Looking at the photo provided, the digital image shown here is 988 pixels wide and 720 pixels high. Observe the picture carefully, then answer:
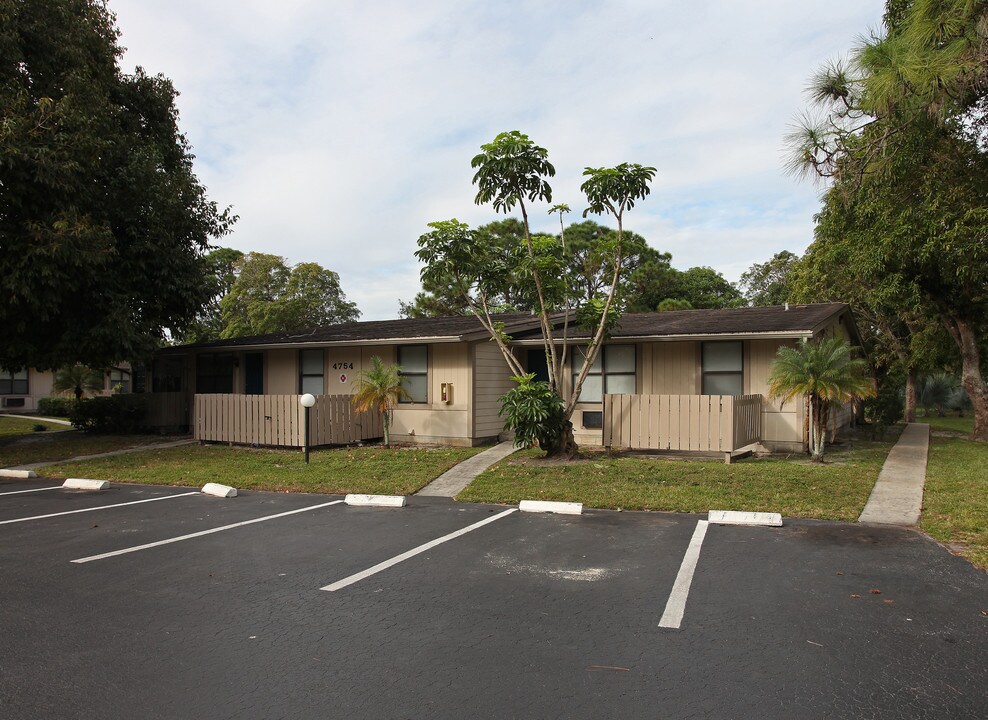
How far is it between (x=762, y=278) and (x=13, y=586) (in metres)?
49.8

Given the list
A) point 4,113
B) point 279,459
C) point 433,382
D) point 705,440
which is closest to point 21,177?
point 4,113

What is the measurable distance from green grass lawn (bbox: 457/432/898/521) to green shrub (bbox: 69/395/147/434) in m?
13.1

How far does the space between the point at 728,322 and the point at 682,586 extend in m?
10.4

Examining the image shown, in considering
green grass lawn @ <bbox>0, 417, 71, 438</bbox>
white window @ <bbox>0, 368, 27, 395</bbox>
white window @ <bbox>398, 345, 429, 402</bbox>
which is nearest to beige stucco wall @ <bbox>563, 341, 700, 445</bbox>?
white window @ <bbox>398, 345, 429, 402</bbox>

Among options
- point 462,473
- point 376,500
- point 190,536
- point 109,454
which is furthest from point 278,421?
point 190,536

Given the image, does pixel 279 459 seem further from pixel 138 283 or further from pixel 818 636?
pixel 818 636

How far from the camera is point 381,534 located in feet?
24.9

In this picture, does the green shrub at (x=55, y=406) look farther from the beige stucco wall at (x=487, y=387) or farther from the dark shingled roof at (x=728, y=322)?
the dark shingled roof at (x=728, y=322)

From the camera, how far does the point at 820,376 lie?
38.2 ft

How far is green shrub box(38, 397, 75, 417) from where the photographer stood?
30.7 meters

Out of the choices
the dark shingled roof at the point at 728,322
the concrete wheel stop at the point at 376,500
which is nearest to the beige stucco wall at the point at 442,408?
the dark shingled roof at the point at 728,322

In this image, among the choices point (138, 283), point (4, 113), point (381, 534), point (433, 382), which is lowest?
point (381, 534)

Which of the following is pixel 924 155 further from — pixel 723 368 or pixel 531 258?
pixel 531 258

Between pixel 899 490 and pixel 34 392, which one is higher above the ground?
pixel 34 392
